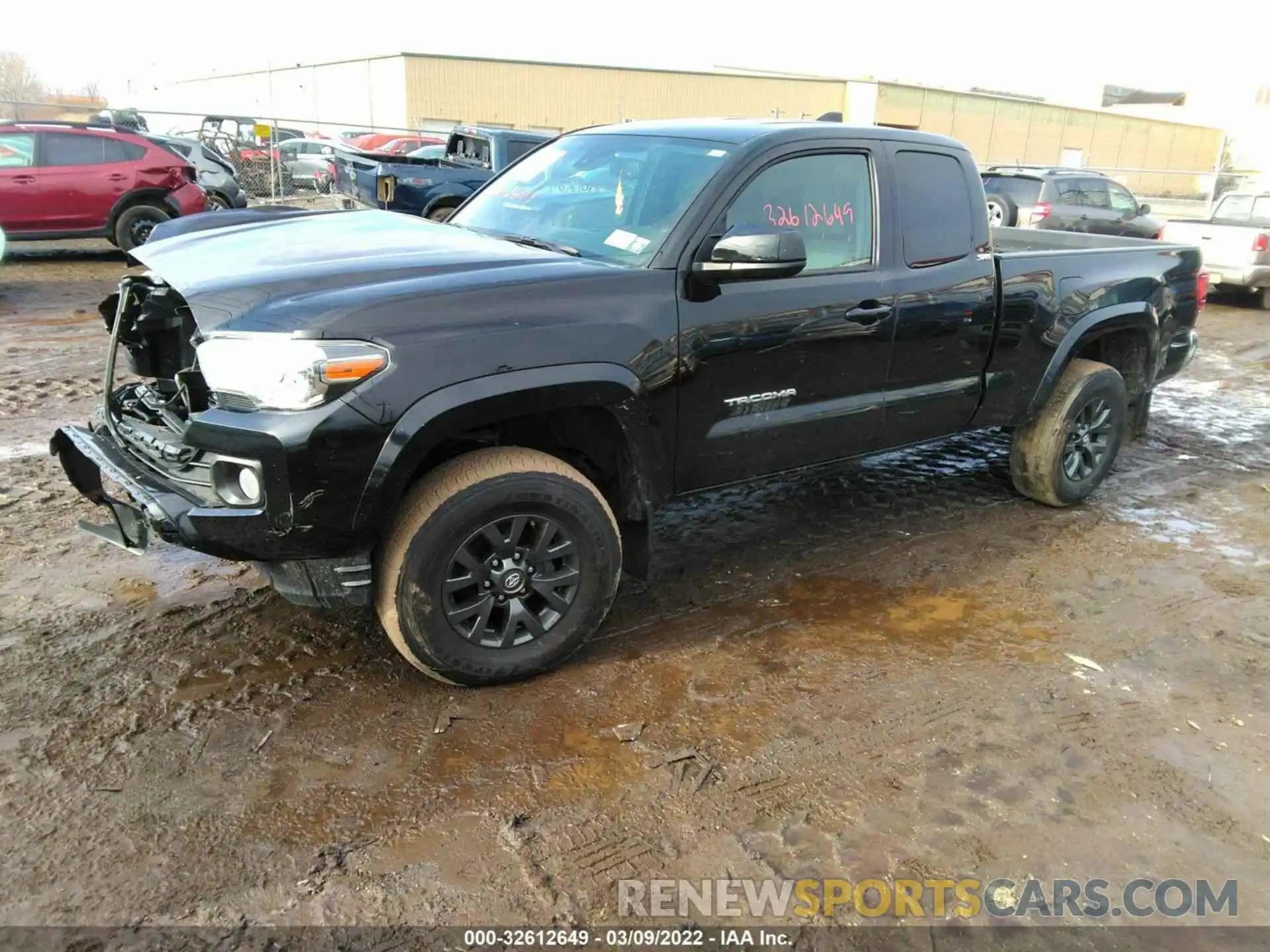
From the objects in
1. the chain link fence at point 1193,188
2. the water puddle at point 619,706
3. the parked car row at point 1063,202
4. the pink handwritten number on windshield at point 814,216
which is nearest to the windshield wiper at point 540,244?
the pink handwritten number on windshield at point 814,216

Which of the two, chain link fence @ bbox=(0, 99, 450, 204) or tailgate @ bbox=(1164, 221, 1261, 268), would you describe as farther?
Result: chain link fence @ bbox=(0, 99, 450, 204)

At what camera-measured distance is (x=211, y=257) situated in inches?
131

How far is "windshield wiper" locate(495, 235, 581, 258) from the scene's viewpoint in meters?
3.65

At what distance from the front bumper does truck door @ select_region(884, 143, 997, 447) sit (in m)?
2.42

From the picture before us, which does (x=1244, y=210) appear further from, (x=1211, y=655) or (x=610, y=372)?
(x=610, y=372)

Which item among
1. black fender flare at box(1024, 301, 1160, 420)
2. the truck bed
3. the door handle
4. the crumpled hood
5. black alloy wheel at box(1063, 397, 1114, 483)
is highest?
the crumpled hood

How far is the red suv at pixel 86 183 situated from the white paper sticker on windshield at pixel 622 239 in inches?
410

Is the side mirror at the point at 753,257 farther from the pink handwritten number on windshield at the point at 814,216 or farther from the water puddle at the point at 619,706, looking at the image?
the water puddle at the point at 619,706

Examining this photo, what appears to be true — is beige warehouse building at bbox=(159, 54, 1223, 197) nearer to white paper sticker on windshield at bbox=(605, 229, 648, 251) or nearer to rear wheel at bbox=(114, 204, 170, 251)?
rear wheel at bbox=(114, 204, 170, 251)

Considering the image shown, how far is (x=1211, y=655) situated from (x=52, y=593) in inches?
182

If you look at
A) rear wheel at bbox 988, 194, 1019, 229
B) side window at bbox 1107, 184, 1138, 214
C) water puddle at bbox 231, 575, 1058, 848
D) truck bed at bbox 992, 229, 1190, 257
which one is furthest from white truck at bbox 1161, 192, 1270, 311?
water puddle at bbox 231, 575, 1058, 848

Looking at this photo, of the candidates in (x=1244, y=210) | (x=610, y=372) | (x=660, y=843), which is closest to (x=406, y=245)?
(x=610, y=372)

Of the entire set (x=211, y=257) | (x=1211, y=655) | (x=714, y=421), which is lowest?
(x=1211, y=655)

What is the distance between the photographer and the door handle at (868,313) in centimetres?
389
